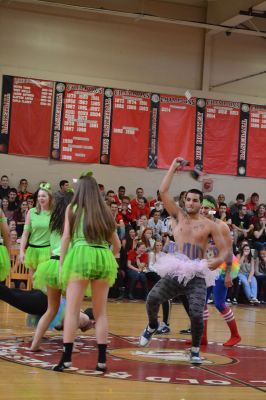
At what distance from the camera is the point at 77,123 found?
20172 mm

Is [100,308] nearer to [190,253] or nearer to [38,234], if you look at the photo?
[190,253]

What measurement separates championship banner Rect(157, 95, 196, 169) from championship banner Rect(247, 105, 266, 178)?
185cm

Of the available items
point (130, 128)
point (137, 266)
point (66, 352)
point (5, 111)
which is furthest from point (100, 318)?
point (130, 128)

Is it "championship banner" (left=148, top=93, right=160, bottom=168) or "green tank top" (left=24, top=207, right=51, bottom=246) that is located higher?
"championship banner" (left=148, top=93, right=160, bottom=168)

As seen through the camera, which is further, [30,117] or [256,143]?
[256,143]

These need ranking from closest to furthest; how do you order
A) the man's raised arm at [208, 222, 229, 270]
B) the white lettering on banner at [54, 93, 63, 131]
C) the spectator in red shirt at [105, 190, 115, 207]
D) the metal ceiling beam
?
1. the man's raised arm at [208, 222, 229, 270]
2. the spectator in red shirt at [105, 190, 115, 207]
3. the metal ceiling beam
4. the white lettering on banner at [54, 93, 63, 131]

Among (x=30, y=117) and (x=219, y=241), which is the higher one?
(x=30, y=117)

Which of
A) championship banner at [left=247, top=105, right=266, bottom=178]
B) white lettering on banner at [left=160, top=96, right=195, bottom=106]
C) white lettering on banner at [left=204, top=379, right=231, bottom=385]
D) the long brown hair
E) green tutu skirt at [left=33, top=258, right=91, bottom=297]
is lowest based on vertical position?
white lettering on banner at [left=204, top=379, right=231, bottom=385]

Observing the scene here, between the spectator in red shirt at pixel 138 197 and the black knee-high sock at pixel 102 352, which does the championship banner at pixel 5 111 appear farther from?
the black knee-high sock at pixel 102 352

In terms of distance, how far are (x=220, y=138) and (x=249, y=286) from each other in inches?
227

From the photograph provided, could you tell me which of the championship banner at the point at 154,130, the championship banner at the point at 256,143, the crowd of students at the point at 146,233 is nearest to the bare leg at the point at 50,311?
the crowd of students at the point at 146,233

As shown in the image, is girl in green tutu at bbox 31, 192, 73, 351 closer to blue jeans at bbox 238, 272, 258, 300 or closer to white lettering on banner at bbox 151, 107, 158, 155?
blue jeans at bbox 238, 272, 258, 300

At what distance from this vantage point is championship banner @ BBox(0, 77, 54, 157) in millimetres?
19547

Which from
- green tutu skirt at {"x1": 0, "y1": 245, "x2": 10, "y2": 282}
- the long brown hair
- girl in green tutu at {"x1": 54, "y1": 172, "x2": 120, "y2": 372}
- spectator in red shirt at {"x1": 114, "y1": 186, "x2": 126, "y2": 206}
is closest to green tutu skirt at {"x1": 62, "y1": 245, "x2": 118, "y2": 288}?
girl in green tutu at {"x1": 54, "y1": 172, "x2": 120, "y2": 372}
